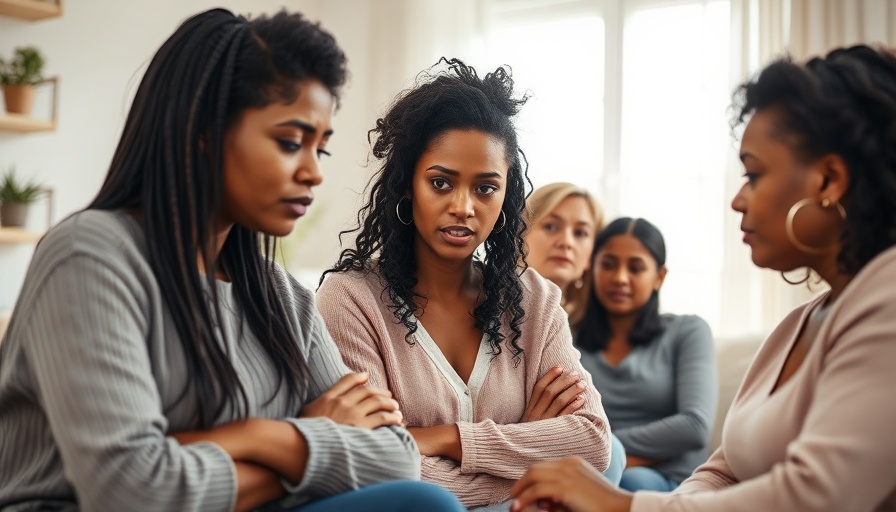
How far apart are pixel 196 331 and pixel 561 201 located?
2527 millimetres

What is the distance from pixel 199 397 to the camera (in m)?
1.43

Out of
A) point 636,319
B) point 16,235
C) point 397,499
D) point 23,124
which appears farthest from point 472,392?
point 23,124

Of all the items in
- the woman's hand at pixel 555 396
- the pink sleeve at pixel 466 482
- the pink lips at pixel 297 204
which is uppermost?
the pink lips at pixel 297 204

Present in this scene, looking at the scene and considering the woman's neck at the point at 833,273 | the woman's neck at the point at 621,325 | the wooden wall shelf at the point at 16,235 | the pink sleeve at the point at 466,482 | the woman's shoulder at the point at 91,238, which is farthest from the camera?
the wooden wall shelf at the point at 16,235

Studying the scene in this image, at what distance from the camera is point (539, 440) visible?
205cm

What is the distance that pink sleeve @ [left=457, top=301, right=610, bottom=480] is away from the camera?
2008mm

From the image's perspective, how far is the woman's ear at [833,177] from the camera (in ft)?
4.47

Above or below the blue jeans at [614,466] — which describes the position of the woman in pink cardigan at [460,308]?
above

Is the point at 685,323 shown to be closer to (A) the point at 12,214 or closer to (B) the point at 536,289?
(B) the point at 536,289

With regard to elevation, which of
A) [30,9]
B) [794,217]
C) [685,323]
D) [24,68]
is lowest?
[685,323]

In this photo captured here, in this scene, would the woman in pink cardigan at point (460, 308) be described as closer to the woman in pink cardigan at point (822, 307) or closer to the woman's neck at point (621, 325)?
the woman in pink cardigan at point (822, 307)

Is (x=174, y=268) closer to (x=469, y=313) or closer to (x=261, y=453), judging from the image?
(x=261, y=453)

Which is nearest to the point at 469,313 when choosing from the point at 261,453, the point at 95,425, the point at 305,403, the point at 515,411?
the point at 515,411

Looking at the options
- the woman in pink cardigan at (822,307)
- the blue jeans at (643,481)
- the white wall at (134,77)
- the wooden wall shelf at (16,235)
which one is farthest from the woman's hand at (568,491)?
the wooden wall shelf at (16,235)
